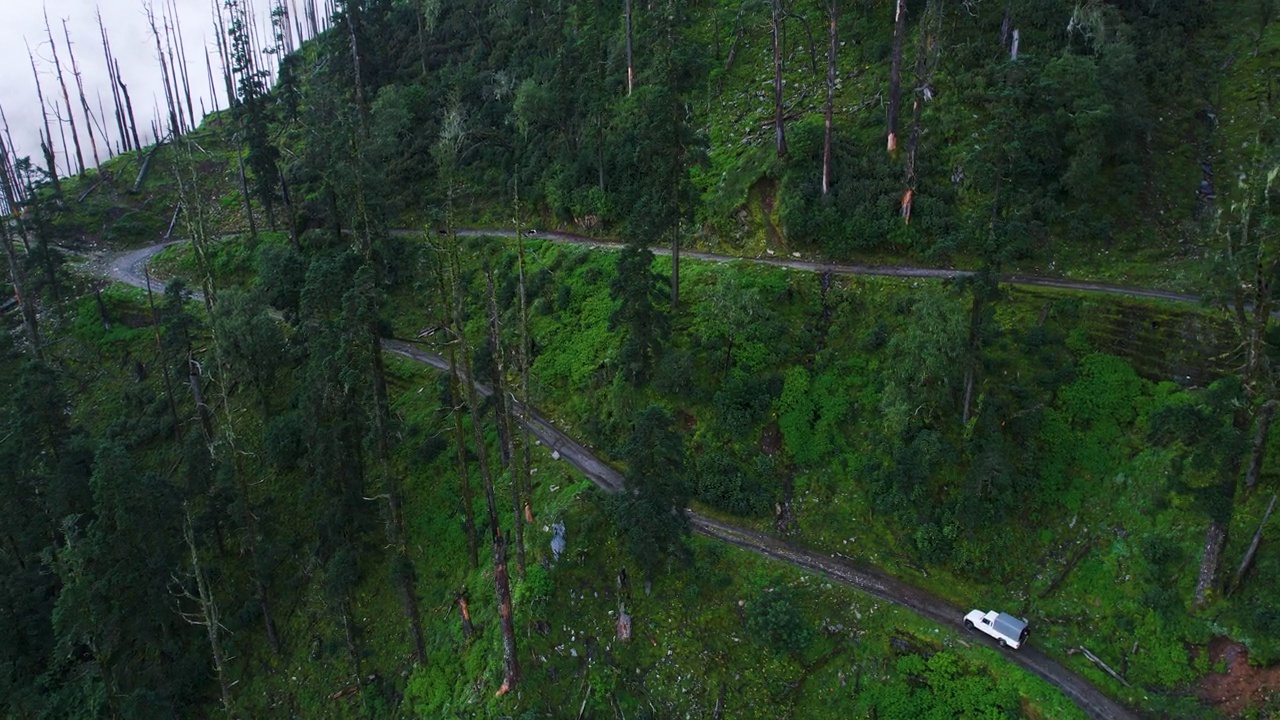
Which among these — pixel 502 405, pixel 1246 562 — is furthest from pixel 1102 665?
pixel 502 405

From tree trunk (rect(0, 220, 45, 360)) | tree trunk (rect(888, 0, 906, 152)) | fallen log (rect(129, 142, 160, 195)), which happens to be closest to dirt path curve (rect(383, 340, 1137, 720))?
tree trunk (rect(888, 0, 906, 152))

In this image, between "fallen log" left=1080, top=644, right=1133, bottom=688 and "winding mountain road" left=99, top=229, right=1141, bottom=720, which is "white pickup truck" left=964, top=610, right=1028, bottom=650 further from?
"fallen log" left=1080, top=644, right=1133, bottom=688

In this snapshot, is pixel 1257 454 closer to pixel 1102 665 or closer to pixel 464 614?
pixel 1102 665

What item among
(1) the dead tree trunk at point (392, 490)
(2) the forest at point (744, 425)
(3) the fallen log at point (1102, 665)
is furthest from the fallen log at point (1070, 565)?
(1) the dead tree trunk at point (392, 490)

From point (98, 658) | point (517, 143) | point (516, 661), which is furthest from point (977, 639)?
point (517, 143)

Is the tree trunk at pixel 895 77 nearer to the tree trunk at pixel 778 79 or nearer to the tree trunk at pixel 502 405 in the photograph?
the tree trunk at pixel 778 79

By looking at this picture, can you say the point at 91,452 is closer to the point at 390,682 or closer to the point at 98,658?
the point at 98,658
